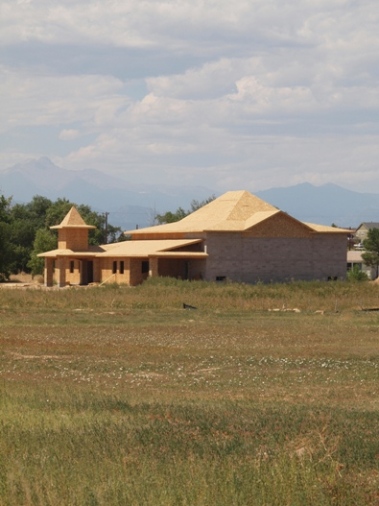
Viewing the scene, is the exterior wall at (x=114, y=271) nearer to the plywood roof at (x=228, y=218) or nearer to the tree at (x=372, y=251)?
the plywood roof at (x=228, y=218)

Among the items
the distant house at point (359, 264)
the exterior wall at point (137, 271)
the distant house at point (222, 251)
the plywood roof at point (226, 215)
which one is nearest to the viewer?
the distant house at point (222, 251)

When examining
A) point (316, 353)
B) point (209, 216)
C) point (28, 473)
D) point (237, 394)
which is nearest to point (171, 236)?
point (209, 216)

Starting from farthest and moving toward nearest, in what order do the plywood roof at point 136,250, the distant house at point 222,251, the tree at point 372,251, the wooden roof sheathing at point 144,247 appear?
the tree at point 372,251 → the distant house at point 222,251 → the wooden roof sheathing at point 144,247 → the plywood roof at point 136,250

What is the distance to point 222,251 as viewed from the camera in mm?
73688

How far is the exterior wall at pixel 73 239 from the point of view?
3223 inches

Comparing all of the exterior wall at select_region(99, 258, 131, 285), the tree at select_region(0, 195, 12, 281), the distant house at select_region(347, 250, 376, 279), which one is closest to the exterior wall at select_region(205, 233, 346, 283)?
A: the exterior wall at select_region(99, 258, 131, 285)

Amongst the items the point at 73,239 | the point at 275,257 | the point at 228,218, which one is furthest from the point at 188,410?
the point at 73,239

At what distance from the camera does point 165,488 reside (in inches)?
397

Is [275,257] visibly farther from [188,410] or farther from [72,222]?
[188,410]

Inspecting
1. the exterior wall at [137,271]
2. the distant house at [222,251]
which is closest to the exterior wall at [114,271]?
the distant house at [222,251]

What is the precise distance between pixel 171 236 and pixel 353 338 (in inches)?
1733

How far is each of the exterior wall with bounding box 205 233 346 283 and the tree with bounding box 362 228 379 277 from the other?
36598 mm

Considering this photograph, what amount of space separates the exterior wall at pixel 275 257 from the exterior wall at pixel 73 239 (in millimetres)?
13570

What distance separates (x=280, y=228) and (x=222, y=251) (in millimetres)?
5284
